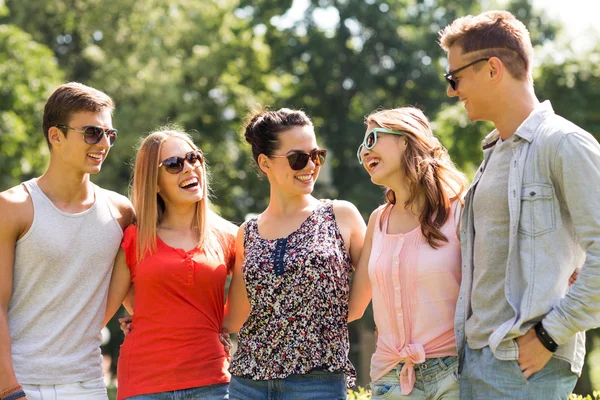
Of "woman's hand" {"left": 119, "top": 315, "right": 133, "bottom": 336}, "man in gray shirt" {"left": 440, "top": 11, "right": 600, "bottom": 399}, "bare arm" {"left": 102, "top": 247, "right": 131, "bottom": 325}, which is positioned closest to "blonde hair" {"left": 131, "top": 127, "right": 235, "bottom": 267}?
"bare arm" {"left": 102, "top": 247, "right": 131, "bottom": 325}

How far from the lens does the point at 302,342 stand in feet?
14.2

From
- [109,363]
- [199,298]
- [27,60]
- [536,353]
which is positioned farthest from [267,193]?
[536,353]

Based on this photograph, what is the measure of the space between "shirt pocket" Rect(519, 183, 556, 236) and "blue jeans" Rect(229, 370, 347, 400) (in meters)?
1.45

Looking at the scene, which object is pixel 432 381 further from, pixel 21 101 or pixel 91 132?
pixel 21 101

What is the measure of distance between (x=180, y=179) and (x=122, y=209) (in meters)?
0.41

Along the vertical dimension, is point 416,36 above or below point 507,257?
above

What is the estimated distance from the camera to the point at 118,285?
480 cm

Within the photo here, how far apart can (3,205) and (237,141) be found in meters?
18.5

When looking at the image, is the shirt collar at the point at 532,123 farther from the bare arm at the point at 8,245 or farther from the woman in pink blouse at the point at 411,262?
the bare arm at the point at 8,245

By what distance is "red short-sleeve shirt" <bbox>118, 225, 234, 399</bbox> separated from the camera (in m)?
4.55

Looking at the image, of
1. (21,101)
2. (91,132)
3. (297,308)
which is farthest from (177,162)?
(21,101)

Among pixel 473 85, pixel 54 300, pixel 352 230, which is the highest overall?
pixel 473 85

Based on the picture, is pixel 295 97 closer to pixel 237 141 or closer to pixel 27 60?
pixel 237 141

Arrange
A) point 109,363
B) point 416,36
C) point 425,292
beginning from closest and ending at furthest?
point 425,292
point 109,363
point 416,36
